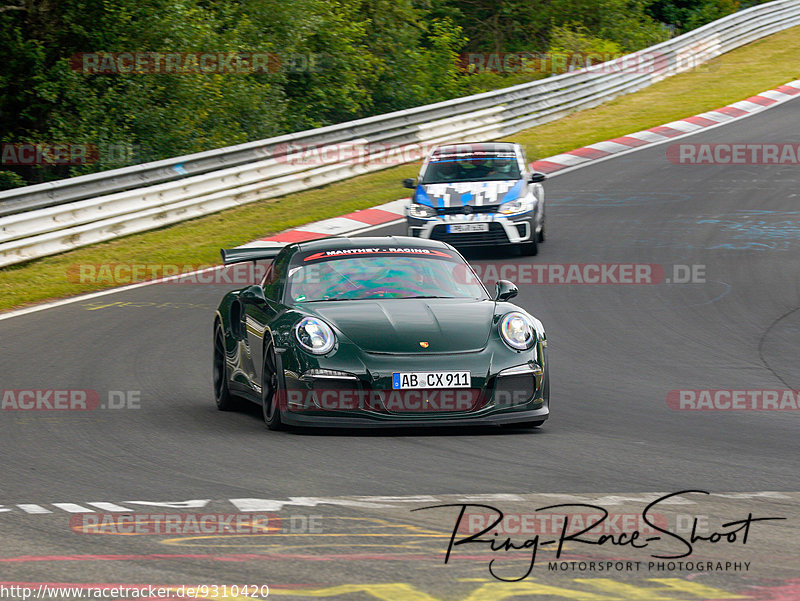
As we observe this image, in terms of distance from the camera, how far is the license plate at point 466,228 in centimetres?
1698

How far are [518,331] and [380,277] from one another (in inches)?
52.1

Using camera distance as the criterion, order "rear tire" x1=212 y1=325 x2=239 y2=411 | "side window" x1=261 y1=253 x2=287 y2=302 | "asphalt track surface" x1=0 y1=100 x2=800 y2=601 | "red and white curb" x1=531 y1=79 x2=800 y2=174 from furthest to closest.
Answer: "red and white curb" x1=531 y1=79 x2=800 y2=174
"rear tire" x1=212 y1=325 x2=239 y2=411
"side window" x1=261 y1=253 x2=287 y2=302
"asphalt track surface" x1=0 y1=100 x2=800 y2=601

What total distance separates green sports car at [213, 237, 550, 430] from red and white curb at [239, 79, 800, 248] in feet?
30.1

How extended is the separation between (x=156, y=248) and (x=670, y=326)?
8757 mm

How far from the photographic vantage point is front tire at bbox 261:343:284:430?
8.28 m

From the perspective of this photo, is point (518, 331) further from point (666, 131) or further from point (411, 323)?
point (666, 131)

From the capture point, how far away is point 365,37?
33.1 m

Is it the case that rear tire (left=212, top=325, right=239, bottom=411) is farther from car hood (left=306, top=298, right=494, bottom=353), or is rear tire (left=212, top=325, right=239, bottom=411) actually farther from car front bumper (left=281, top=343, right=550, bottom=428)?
A: car front bumper (left=281, top=343, right=550, bottom=428)

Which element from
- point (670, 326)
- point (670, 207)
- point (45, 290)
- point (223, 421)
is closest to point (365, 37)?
point (670, 207)

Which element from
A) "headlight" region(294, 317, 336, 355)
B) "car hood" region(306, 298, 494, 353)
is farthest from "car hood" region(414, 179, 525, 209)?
"headlight" region(294, 317, 336, 355)

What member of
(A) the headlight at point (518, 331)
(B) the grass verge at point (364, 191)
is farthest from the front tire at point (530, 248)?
(A) the headlight at point (518, 331)

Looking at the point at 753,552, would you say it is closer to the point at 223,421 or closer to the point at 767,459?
the point at 767,459

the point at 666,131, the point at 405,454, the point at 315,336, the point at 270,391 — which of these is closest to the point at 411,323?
the point at 315,336

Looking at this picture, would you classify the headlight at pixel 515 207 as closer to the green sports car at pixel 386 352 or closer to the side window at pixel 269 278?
the side window at pixel 269 278
